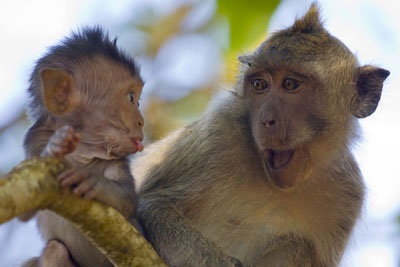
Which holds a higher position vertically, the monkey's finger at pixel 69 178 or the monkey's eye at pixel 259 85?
the monkey's eye at pixel 259 85

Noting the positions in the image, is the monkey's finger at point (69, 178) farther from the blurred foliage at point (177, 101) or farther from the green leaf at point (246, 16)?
the blurred foliage at point (177, 101)

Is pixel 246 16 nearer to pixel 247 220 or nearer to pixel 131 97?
pixel 131 97

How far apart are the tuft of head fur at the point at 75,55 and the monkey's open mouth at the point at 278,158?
1.27 meters

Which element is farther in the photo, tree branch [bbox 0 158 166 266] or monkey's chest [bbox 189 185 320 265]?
monkey's chest [bbox 189 185 320 265]

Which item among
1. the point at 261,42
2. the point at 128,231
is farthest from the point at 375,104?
the point at 128,231

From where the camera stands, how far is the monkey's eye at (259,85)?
22.9 ft

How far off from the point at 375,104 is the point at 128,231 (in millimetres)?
2971

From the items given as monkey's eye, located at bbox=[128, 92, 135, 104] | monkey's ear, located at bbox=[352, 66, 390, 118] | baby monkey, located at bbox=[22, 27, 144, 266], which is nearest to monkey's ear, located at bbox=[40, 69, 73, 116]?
baby monkey, located at bbox=[22, 27, 144, 266]

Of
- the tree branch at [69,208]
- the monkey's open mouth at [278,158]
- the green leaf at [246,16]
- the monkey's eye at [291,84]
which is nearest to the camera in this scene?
the tree branch at [69,208]

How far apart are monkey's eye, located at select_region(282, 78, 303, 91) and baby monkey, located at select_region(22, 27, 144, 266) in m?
1.46

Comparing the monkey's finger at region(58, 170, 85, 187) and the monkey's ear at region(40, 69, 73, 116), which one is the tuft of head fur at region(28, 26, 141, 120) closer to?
the monkey's ear at region(40, 69, 73, 116)

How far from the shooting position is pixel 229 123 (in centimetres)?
733

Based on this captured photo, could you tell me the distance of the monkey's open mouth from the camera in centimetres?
666

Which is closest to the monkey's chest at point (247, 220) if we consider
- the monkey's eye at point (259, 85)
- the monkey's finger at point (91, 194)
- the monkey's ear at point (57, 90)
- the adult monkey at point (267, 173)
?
the adult monkey at point (267, 173)
